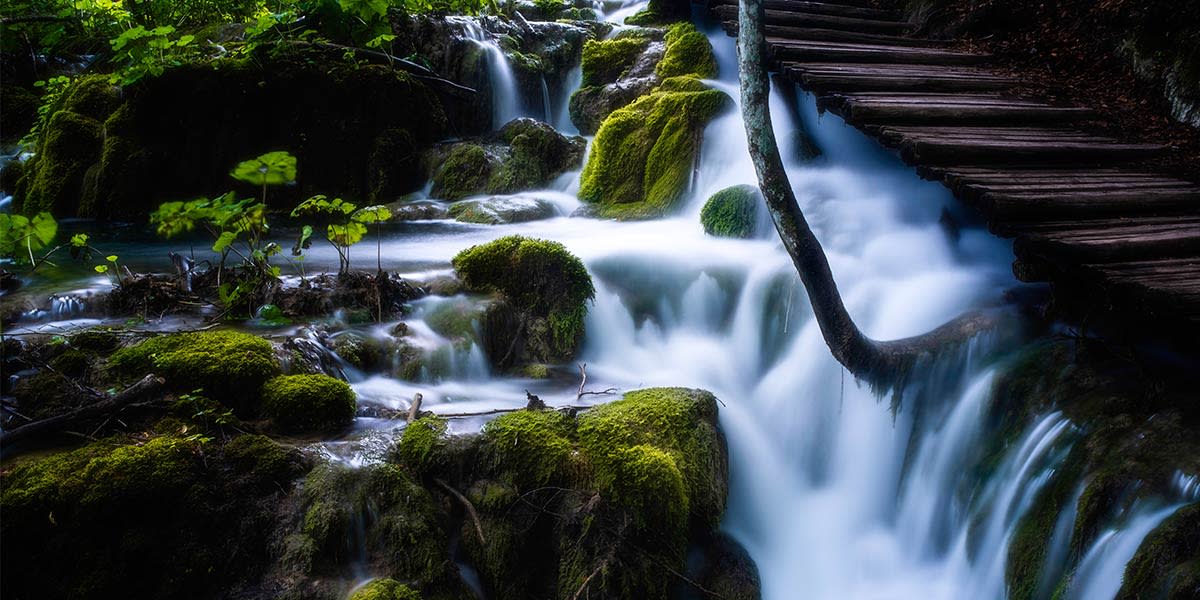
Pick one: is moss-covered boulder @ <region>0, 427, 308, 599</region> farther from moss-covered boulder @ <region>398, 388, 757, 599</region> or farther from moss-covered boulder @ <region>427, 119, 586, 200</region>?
moss-covered boulder @ <region>427, 119, 586, 200</region>

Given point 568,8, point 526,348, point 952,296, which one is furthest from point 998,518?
point 568,8

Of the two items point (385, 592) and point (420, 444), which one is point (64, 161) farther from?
point (385, 592)

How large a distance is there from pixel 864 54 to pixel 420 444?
238 inches

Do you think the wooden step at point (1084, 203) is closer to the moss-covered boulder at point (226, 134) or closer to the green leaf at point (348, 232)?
the green leaf at point (348, 232)

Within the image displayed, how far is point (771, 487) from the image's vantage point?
495 centimetres

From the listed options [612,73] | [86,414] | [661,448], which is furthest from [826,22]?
[86,414]

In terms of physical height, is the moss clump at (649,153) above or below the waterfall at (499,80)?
below

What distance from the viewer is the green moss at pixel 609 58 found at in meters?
11.2

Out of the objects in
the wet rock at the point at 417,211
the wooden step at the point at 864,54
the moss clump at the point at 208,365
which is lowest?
the moss clump at the point at 208,365

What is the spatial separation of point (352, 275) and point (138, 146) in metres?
5.84

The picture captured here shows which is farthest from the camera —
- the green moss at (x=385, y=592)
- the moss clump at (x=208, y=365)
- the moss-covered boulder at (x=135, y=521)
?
the moss clump at (x=208, y=365)

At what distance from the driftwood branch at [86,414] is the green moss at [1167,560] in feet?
15.3

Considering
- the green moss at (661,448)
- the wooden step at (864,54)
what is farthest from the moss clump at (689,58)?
the green moss at (661,448)

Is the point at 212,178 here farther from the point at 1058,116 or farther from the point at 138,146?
the point at 1058,116
